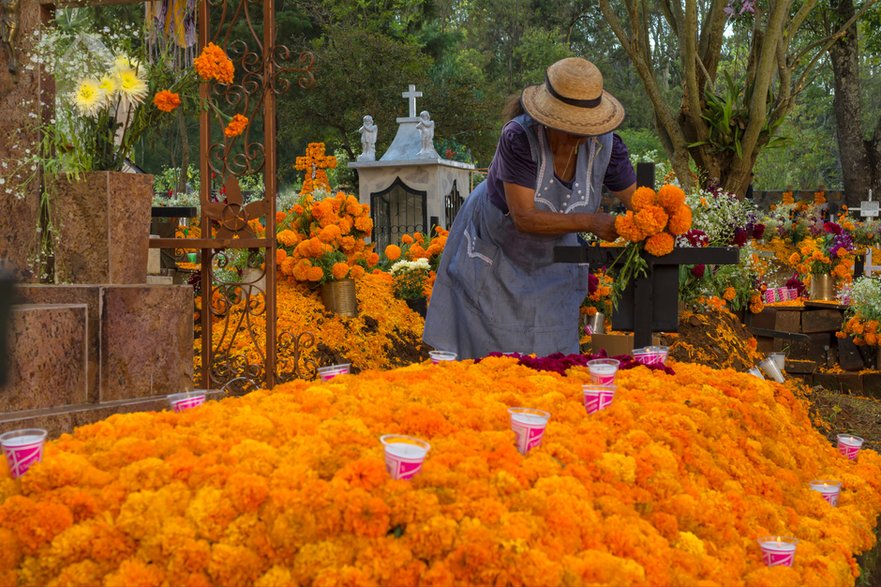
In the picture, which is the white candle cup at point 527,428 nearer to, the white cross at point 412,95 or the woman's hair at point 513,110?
the woman's hair at point 513,110

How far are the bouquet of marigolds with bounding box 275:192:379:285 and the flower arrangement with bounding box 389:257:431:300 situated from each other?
0.82 ft

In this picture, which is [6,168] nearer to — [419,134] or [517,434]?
[517,434]

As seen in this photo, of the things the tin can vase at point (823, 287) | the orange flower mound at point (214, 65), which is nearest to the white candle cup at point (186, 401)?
the orange flower mound at point (214, 65)

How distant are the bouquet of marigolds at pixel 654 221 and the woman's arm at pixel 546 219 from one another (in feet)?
0.20

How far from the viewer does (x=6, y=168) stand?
13.1 feet

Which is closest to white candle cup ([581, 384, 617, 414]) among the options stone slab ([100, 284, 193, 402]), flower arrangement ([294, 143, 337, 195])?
stone slab ([100, 284, 193, 402])

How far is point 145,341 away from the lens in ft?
12.6

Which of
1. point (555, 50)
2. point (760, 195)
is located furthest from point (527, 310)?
point (555, 50)

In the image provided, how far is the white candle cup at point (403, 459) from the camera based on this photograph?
1926mm

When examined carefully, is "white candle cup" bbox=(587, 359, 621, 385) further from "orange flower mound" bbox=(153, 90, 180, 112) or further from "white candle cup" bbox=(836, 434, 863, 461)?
"orange flower mound" bbox=(153, 90, 180, 112)

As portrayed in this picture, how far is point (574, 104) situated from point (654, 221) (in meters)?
0.59

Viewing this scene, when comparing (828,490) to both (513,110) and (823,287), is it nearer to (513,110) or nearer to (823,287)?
(513,110)

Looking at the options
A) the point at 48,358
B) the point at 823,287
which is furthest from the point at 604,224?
the point at 823,287

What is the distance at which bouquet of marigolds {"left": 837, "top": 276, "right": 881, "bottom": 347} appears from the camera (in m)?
8.62
